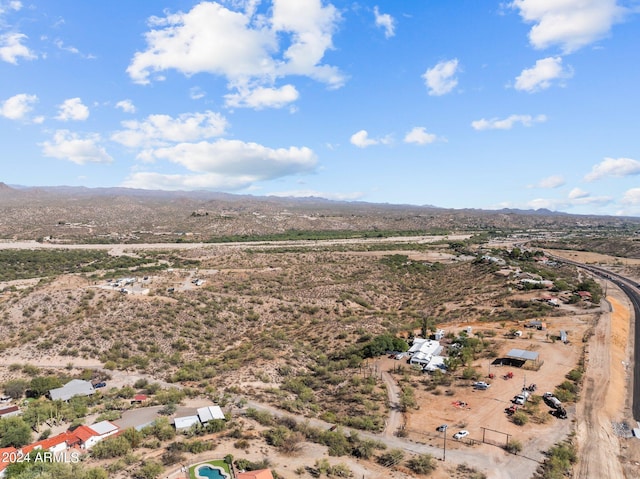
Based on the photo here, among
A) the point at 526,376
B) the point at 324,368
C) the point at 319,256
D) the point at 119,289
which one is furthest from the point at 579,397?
the point at 319,256

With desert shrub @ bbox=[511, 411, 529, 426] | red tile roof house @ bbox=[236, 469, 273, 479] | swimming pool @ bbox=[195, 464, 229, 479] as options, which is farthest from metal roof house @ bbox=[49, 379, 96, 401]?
desert shrub @ bbox=[511, 411, 529, 426]

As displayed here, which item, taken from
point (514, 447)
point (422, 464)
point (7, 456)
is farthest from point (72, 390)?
point (514, 447)

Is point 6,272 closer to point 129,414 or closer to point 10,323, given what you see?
point 10,323

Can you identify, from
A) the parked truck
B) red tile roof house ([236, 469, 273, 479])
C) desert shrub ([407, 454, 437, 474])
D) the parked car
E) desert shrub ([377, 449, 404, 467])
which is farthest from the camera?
the parked truck

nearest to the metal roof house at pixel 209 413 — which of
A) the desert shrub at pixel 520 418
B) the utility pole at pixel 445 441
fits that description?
the utility pole at pixel 445 441

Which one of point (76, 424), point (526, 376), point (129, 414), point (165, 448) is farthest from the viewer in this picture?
point (526, 376)

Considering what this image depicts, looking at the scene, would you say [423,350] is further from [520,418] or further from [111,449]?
[111,449]

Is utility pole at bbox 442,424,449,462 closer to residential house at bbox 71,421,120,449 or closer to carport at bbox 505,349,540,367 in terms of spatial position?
carport at bbox 505,349,540,367

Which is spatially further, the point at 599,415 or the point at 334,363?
the point at 334,363
